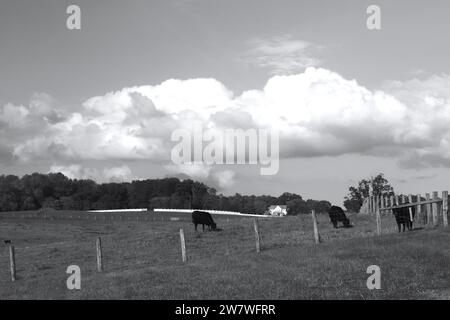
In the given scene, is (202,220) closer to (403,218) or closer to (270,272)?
(403,218)

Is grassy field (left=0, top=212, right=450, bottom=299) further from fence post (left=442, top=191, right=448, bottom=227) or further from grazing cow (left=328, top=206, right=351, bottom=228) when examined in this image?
grazing cow (left=328, top=206, right=351, bottom=228)

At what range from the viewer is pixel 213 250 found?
105 ft

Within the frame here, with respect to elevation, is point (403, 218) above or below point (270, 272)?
above

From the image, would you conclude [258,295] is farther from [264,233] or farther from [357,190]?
[357,190]

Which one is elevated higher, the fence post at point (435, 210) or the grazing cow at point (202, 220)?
the fence post at point (435, 210)

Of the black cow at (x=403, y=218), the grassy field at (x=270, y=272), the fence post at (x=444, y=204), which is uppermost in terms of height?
the fence post at (x=444, y=204)

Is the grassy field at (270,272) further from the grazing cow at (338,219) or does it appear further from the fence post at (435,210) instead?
the grazing cow at (338,219)

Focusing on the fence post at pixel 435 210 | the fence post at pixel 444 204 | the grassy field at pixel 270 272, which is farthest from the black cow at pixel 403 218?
the fence post at pixel 444 204

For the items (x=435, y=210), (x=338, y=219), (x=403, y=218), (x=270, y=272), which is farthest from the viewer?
(x=338, y=219)

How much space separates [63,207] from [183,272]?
17245 cm

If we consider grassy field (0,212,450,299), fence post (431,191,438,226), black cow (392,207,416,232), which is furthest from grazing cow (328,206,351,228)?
fence post (431,191,438,226)

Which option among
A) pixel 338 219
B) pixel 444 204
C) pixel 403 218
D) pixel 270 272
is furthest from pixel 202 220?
pixel 270 272

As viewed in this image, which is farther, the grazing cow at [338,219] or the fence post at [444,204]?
the grazing cow at [338,219]
